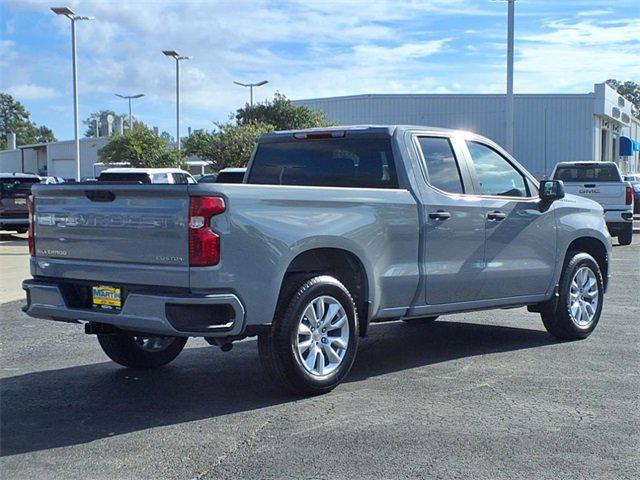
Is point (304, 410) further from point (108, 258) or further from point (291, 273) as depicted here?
point (108, 258)

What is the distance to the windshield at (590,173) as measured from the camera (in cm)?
2002

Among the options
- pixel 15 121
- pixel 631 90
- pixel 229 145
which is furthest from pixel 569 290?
pixel 631 90

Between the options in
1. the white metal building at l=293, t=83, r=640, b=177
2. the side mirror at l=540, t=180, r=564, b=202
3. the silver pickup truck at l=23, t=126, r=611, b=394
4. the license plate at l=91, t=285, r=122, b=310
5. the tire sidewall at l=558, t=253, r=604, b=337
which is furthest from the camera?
the white metal building at l=293, t=83, r=640, b=177

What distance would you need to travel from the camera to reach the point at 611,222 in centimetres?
1938

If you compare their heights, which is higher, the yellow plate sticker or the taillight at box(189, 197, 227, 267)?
the taillight at box(189, 197, 227, 267)

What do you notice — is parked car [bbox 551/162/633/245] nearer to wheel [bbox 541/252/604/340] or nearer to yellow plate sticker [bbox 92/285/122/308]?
wheel [bbox 541/252/604/340]

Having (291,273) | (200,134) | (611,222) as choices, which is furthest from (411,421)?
(200,134)

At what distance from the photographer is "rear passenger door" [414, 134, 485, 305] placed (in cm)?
687

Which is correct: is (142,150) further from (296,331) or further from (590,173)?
(296,331)

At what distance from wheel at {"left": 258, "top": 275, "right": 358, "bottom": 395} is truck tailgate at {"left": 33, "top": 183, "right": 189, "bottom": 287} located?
0.83 meters

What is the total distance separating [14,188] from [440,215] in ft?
61.7

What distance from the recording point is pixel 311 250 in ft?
20.0

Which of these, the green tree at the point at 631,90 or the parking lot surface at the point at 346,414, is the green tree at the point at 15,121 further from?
the parking lot surface at the point at 346,414

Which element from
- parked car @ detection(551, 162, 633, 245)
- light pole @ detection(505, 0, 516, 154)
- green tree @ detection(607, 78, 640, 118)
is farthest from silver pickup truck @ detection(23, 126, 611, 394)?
green tree @ detection(607, 78, 640, 118)
